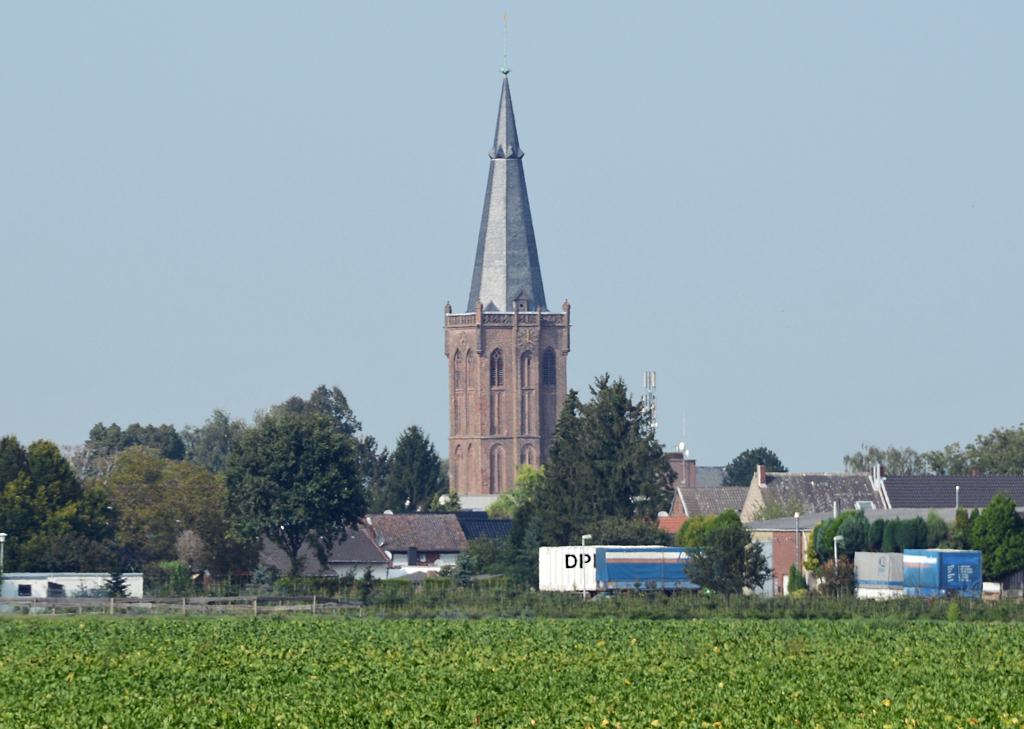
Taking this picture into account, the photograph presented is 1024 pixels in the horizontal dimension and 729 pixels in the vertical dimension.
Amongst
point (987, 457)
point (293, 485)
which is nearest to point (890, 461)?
point (987, 457)

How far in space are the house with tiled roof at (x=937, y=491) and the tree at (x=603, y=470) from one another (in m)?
15.3

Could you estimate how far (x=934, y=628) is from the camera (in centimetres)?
4381

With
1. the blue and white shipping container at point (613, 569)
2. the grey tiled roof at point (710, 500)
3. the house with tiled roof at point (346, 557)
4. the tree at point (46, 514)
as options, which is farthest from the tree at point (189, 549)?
the grey tiled roof at point (710, 500)

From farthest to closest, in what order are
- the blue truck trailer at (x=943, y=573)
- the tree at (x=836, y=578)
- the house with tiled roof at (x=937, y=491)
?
the house with tiled roof at (x=937, y=491), the tree at (x=836, y=578), the blue truck trailer at (x=943, y=573)

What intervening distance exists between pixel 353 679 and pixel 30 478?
6293 cm

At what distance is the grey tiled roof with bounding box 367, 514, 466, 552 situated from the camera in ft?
371

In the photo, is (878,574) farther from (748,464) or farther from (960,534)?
(748,464)

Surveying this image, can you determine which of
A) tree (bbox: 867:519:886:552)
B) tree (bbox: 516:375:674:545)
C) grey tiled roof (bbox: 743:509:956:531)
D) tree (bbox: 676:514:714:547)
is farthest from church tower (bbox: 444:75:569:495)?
tree (bbox: 867:519:886:552)

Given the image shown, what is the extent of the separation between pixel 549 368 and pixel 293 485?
81.4m

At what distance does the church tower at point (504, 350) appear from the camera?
169000 mm

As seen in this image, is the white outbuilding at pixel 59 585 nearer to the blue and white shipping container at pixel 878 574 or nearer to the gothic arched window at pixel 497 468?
the blue and white shipping container at pixel 878 574

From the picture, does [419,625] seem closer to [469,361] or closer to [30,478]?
[30,478]

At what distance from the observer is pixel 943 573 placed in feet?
219

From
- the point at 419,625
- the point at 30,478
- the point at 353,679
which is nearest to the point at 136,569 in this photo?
the point at 30,478
